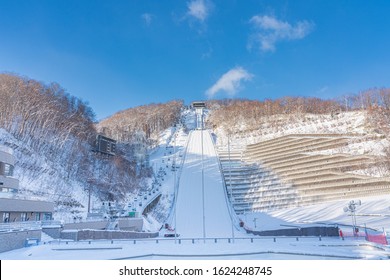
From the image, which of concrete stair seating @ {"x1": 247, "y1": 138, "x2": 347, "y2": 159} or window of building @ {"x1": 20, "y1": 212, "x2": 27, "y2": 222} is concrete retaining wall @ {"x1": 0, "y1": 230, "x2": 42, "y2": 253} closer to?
window of building @ {"x1": 20, "y1": 212, "x2": 27, "y2": 222}

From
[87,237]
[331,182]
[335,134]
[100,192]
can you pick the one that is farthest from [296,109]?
[87,237]

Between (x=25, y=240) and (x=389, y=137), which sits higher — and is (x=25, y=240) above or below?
below

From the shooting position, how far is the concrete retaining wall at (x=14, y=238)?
14.0 metres

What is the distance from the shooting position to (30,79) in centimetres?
5616

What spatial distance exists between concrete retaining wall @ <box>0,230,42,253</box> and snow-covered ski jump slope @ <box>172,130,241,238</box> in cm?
1364

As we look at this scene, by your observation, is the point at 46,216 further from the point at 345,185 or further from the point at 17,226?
the point at 345,185

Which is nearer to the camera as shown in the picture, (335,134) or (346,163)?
(346,163)

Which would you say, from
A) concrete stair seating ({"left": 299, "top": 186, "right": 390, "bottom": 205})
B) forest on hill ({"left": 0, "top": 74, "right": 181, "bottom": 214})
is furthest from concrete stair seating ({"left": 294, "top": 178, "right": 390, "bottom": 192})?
forest on hill ({"left": 0, "top": 74, "right": 181, "bottom": 214})

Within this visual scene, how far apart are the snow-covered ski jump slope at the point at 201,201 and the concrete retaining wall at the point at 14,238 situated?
1364cm

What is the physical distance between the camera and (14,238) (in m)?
15.0

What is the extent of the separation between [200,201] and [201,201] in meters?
0.16

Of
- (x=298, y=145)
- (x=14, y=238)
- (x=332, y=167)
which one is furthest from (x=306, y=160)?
(x=14, y=238)

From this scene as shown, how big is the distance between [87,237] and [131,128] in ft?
258
